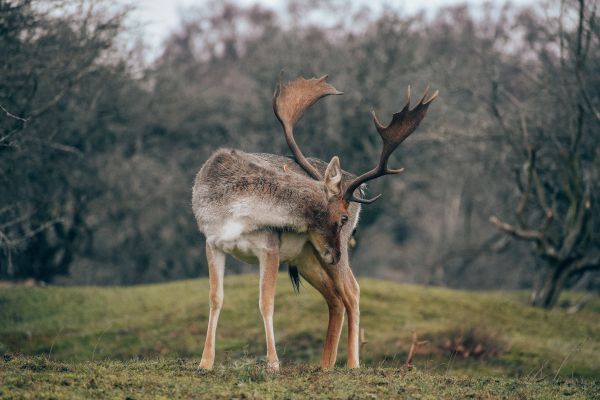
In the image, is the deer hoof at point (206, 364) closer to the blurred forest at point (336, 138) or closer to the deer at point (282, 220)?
the deer at point (282, 220)

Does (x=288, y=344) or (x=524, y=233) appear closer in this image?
(x=288, y=344)

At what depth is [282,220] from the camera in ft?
34.6

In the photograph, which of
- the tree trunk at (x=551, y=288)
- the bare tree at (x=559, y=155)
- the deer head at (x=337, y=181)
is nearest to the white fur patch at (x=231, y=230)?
the deer head at (x=337, y=181)

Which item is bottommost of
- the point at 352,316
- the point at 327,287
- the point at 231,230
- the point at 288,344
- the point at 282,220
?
the point at 288,344

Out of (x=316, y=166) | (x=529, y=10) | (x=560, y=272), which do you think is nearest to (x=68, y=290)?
(x=316, y=166)

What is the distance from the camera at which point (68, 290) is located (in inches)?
808

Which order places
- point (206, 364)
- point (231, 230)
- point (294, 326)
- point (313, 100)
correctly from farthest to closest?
point (294, 326) → point (313, 100) → point (231, 230) → point (206, 364)

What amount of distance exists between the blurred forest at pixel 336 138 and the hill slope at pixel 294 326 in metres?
1.96

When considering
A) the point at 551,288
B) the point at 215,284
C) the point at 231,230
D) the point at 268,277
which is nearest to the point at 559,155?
the point at 551,288

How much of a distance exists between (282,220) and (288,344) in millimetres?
7059

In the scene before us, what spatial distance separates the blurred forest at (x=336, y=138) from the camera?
18.4 meters

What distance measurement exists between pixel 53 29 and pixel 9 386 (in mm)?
10640

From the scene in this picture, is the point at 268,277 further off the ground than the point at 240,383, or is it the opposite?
the point at 268,277

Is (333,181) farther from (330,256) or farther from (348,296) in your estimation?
(348,296)
